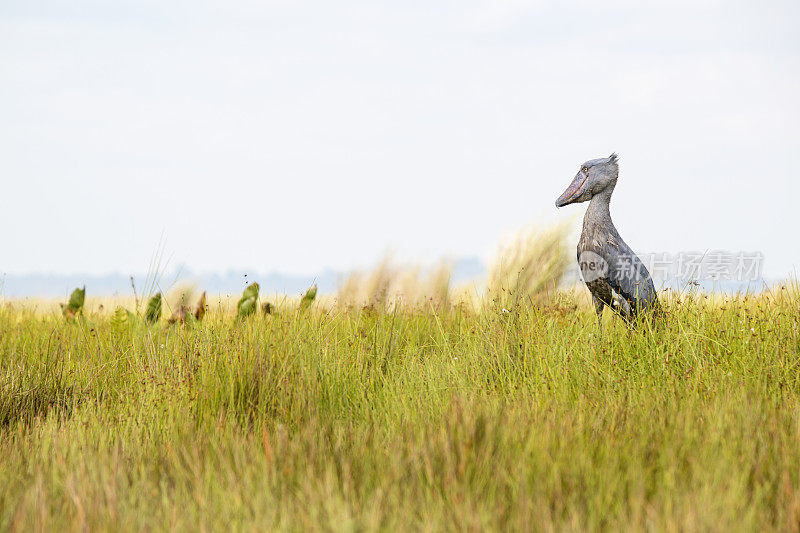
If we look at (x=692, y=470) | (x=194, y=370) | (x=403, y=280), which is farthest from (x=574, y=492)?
(x=403, y=280)

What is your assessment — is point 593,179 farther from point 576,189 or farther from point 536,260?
point 536,260

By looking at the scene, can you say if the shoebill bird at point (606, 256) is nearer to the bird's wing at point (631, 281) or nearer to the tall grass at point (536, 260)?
the bird's wing at point (631, 281)

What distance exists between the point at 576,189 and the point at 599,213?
0.74 feet

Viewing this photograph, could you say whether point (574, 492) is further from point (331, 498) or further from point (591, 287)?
point (591, 287)

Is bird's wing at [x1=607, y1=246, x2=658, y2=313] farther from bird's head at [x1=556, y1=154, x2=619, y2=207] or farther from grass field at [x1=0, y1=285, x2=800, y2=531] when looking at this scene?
bird's head at [x1=556, y1=154, x2=619, y2=207]

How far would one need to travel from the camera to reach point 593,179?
4609mm

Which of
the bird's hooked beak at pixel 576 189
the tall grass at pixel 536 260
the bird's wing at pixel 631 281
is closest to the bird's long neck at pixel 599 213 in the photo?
the bird's hooked beak at pixel 576 189

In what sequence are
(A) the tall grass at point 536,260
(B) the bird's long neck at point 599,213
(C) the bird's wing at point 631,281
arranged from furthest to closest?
1. (A) the tall grass at point 536,260
2. (B) the bird's long neck at point 599,213
3. (C) the bird's wing at point 631,281

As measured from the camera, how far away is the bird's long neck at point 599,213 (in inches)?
181

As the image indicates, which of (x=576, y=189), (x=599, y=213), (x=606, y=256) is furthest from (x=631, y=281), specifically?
(x=576, y=189)

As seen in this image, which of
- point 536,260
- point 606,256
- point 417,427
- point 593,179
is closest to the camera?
point 417,427

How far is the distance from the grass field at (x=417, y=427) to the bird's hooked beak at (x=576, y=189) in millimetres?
752

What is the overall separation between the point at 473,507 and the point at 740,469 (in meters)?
1.02

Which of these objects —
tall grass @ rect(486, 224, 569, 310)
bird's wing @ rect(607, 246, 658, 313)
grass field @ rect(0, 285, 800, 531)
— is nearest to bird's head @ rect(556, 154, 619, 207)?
bird's wing @ rect(607, 246, 658, 313)
